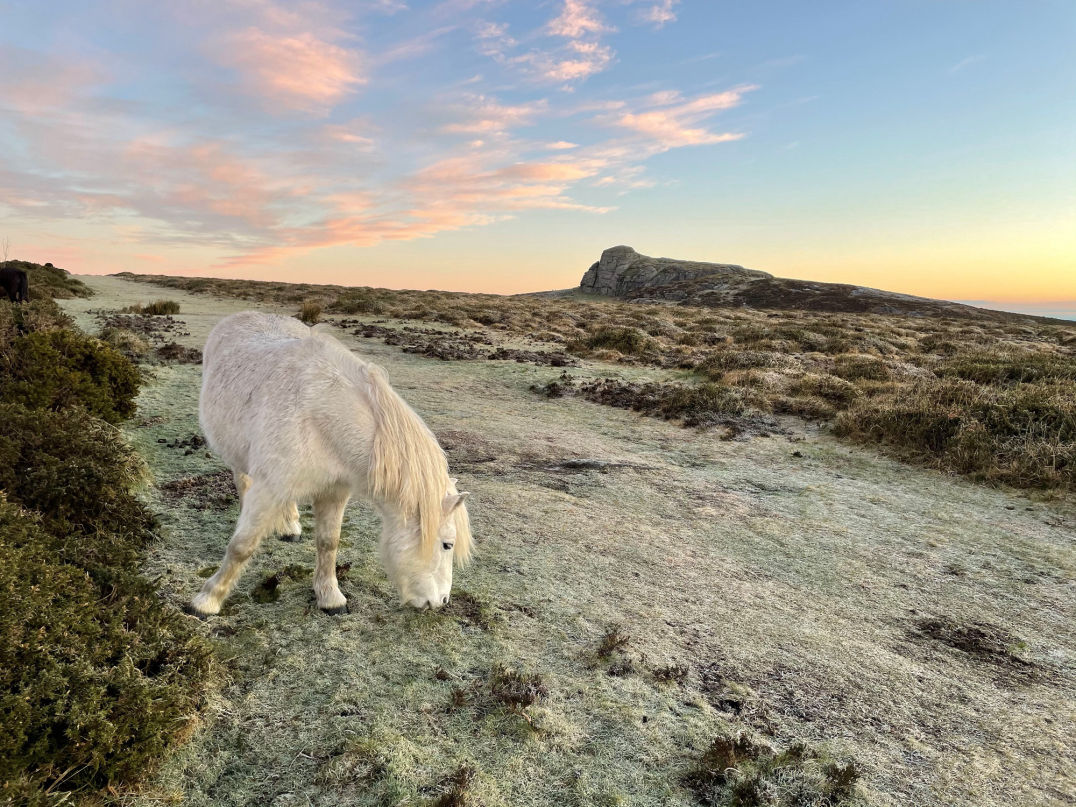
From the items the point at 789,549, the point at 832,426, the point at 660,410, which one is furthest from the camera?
the point at 660,410

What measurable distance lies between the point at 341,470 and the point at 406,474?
21.1 inches

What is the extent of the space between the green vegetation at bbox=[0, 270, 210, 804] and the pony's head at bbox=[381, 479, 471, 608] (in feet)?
4.32

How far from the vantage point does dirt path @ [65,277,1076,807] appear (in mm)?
3336

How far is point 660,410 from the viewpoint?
13.5 metres

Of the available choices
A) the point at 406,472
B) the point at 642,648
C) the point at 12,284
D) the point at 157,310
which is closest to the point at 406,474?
the point at 406,472

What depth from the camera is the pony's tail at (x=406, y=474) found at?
164 inches

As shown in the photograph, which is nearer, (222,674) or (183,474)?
(222,674)

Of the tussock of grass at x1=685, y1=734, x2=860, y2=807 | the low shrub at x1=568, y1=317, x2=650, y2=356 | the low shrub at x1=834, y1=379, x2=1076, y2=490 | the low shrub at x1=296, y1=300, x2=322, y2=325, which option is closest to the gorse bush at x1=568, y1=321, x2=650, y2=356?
the low shrub at x1=568, y1=317, x2=650, y2=356

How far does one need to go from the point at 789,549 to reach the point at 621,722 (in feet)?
13.1

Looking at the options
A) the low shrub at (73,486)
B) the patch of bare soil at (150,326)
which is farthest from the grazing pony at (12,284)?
the low shrub at (73,486)

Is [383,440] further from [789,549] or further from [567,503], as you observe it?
[789,549]

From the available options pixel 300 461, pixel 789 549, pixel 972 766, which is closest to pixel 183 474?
pixel 300 461

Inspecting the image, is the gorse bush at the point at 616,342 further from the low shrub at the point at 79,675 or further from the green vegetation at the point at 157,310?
the green vegetation at the point at 157,310

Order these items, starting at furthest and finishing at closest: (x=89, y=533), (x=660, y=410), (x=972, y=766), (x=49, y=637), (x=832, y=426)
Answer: (x=660, y=410)
(x=832, y=426)
(x=89, y=533)
(x=972, y=766)
(x=49, y=637)
